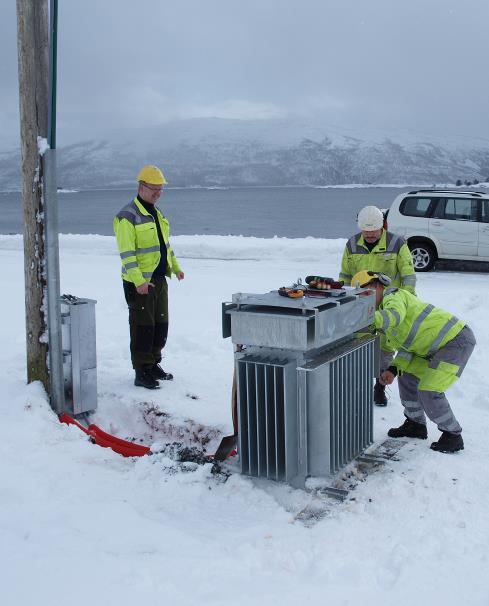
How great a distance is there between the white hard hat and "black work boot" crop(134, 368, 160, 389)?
2.26 metres

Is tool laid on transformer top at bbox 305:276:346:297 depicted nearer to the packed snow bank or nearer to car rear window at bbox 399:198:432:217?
car rear window at bbox 399:198:432:217

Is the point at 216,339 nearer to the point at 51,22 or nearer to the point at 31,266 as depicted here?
the point at 31,266

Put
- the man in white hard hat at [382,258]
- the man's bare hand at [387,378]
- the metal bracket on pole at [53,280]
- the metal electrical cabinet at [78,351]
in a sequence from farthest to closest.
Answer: the man in white hard hat at [382,258] < the metal electrical cabinet at [78,351] < the metal bracket on pole at [53,280] < the man's bare hand at [387,378]

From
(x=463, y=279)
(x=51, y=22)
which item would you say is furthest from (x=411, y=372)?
(x=463, y=279)

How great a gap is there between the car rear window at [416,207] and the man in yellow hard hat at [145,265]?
10.1 metres

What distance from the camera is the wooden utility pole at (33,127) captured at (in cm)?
538

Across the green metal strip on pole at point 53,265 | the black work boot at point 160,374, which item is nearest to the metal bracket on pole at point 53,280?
the green metal strip on pole at point 53,265

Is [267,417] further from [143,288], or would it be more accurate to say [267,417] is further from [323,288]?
[143,288]

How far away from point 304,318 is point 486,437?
7.24ft

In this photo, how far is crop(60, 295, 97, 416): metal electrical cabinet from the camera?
224 inches

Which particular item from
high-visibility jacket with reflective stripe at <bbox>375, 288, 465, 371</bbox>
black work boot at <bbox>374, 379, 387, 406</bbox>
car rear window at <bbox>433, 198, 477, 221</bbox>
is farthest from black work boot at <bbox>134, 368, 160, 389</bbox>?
car rear window at <bbox>433, 198, 477, 221</bbox>

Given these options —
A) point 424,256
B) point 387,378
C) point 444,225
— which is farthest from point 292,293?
point 444,225

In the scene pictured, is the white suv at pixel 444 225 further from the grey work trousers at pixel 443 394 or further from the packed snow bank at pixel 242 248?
the grey work trousers at pixel 443 394

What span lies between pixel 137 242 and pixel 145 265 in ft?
0.70
